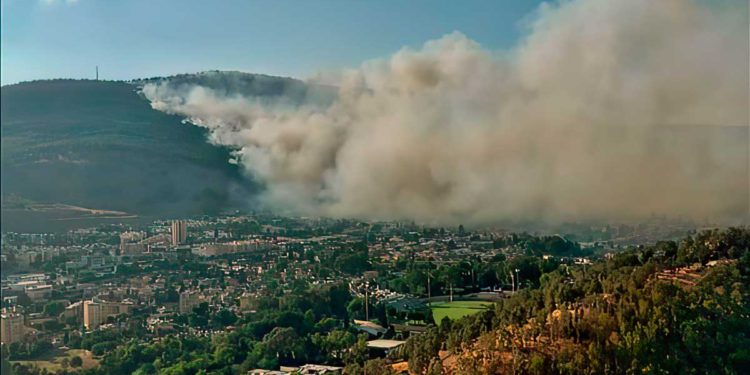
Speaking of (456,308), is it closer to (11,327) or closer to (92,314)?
(92,314)

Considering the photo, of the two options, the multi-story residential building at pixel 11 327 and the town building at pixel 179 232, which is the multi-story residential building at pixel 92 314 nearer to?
the multi-story residential building at pixel 11 327

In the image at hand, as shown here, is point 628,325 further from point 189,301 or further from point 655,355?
point 189,301

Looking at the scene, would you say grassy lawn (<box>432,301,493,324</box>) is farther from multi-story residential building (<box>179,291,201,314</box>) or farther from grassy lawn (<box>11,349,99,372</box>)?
grassy lawn (<box>11,349,99,372</box>)

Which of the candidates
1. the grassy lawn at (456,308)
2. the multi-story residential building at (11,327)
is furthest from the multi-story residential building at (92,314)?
the grassy lawn at (456,308)

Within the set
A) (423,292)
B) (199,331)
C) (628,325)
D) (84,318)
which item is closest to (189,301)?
(199,331)

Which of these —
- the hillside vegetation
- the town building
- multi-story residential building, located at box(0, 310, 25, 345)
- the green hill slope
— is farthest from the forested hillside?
the green hill slope

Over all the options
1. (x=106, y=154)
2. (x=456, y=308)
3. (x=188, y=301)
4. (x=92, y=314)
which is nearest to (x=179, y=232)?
(x=188, y=301)
